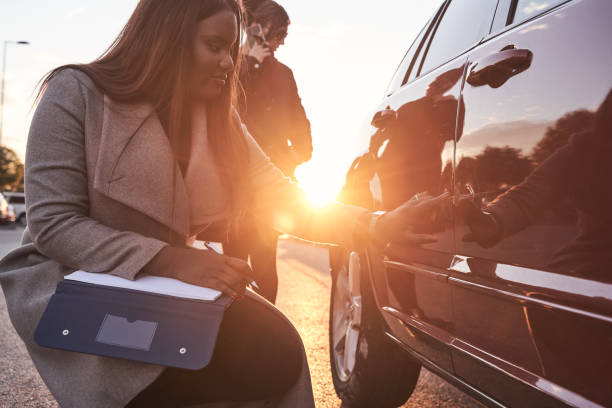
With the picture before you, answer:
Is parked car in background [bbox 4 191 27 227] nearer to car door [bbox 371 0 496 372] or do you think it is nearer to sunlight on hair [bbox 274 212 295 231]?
car door [bbox 371 0 496 372]

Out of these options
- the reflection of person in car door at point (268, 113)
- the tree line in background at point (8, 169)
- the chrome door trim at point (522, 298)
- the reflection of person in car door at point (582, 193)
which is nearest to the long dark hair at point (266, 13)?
the reflection of person in car door at point (268, 113)

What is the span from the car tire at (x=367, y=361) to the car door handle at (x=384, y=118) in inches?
24.0

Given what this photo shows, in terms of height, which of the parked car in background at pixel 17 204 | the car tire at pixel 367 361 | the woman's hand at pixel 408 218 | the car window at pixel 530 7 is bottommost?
the parked car in background at pixel 17 204

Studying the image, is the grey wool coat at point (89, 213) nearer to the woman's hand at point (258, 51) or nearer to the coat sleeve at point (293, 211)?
the coat sleeve at point (293, 211)

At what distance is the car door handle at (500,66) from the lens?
4.85 ft

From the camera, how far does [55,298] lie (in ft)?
4.11

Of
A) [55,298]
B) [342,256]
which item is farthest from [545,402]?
[342,256]

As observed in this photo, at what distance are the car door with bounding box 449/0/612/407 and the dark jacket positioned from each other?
64.2 inches

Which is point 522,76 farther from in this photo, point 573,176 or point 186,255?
point 186,255

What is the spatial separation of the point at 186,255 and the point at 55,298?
12.0 inches

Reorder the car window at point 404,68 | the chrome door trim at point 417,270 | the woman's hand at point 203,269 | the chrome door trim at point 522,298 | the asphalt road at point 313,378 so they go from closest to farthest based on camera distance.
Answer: the chrome door trim at point 522,298 < the woman's hand at point 203,269 < the chrome door trim at point 417,270 < the asphalt road at point 313,378 < the car window at point 404,68

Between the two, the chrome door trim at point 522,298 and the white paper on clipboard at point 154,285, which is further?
the white paper on clipboard at point 154,285

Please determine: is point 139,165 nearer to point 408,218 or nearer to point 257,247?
point 408,218

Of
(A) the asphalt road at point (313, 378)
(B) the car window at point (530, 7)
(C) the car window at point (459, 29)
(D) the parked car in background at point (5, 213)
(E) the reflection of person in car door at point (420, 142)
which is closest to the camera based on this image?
(B) the car window at point (530, 7)
